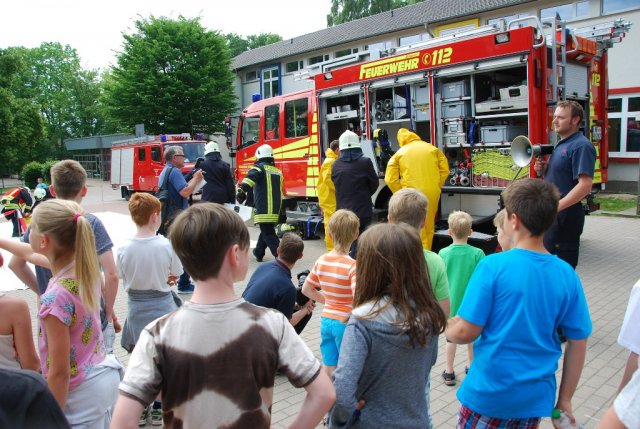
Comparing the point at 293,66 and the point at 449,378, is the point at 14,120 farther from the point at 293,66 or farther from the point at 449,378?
the point at 449,378

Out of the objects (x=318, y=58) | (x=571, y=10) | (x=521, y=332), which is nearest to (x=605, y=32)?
(x=521, y=332)

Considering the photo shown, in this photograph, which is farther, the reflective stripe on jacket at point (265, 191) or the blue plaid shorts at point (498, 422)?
the reflective stripe on jacket at point (265, 191)

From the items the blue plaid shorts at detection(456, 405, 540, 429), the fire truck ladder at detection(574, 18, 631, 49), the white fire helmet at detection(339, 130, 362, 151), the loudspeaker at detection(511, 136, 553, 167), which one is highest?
the fire truck ladder at detection(574, 18, 631, 49)

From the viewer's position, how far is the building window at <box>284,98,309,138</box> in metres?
10.8

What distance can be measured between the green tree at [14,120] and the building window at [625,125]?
1465 inches

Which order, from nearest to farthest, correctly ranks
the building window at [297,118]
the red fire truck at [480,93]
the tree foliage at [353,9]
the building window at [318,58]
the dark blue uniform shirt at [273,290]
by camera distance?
the dark blue uniform shirt at [273,290] → the red fire truck at [480,93] → the building window at [297,118] → the building window at [318,58] → the tree foliage at [353,9]

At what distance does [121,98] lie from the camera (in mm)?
31422

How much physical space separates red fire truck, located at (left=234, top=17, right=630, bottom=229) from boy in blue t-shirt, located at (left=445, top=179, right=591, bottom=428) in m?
4.72

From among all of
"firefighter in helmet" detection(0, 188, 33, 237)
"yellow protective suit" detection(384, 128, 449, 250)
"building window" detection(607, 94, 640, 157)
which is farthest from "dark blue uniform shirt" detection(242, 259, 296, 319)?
"building window" detection(607, 94, 640, 157)

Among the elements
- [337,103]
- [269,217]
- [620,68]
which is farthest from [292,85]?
[269,217]

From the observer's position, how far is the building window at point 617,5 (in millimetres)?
18031

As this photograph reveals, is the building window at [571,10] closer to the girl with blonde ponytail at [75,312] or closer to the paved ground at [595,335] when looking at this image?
the paved ground at [595,335]

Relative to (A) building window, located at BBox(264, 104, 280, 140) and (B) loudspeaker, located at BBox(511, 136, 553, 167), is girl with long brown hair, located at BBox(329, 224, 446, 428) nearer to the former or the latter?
(B) loudspeaker, located at BBox(511, 136, 553, 167)

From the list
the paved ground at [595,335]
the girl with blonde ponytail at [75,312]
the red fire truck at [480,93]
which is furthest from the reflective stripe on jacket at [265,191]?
the girl with blonde ponytail at [75,312]
